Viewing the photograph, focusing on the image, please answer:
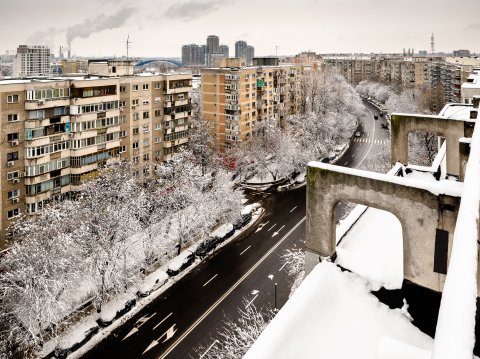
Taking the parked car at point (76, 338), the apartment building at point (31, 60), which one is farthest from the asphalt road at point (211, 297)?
the apartment building at point (31, 60)

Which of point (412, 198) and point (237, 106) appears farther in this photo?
point (237, 106)

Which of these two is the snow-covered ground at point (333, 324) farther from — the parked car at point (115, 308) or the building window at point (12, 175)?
the building window at point (12, 175)

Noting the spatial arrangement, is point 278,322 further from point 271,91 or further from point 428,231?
point 271,91

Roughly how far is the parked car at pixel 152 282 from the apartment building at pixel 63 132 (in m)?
11.0

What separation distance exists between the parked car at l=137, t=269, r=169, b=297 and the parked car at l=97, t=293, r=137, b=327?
1158 mm

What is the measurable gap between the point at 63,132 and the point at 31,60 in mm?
133196

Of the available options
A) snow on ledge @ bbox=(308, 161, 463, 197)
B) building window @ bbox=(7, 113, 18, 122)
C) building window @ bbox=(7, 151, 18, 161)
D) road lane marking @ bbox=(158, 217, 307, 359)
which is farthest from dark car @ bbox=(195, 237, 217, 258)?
snow on ledge @ bbox=(308, 161, 463, 197)

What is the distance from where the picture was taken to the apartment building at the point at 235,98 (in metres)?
63.4

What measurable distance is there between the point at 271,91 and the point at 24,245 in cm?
5356

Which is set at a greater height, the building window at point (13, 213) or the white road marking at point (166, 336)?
the building window at point (13, 213)

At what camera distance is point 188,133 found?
185ft

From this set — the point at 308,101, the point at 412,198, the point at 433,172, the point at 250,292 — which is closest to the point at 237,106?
the point at 308,101

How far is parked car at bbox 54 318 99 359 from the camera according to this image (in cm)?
2503

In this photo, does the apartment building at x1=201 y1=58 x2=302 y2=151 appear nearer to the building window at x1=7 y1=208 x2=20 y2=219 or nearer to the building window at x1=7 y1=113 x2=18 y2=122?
the building window at x1=7 y1=113 x2=18 y2=122
